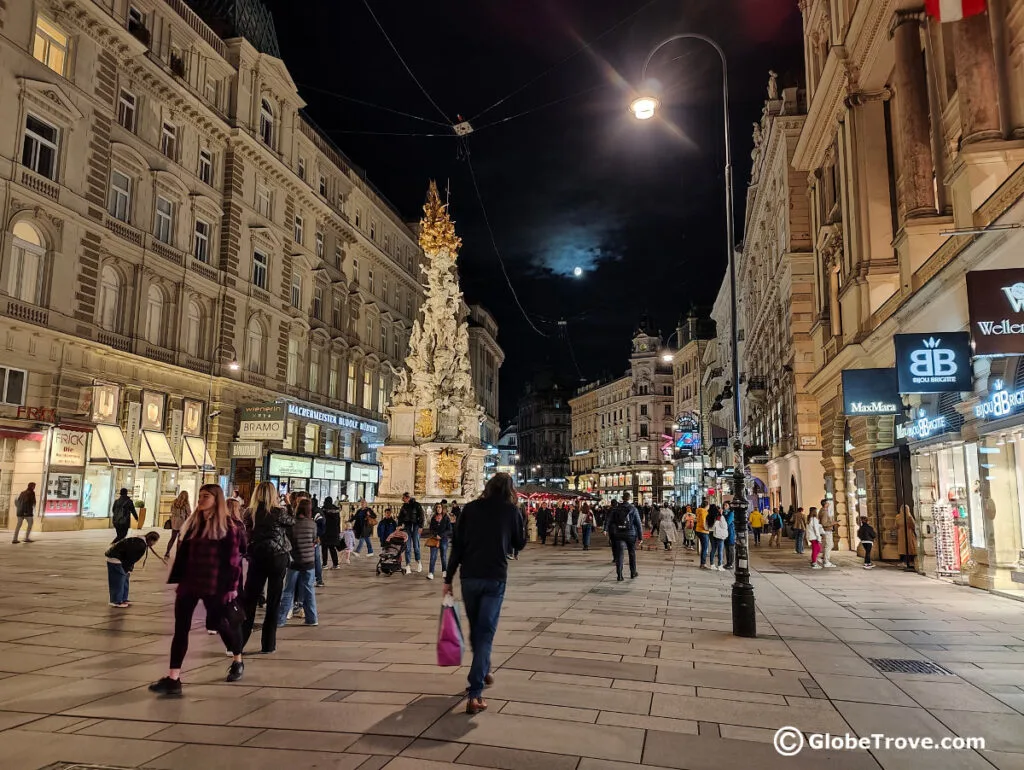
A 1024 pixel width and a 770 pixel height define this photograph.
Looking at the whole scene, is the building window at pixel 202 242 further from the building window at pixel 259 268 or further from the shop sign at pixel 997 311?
the shop sign at pixel 997 311

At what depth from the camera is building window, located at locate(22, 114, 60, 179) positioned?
25.3m

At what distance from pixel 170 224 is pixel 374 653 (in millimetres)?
30991

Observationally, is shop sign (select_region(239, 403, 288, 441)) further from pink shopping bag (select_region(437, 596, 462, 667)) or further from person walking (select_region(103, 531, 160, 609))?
pink shopping bag (select_region(437, 596, 462, 667))

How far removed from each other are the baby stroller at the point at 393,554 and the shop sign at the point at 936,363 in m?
10.9

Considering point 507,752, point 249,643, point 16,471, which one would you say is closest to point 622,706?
point 507,752

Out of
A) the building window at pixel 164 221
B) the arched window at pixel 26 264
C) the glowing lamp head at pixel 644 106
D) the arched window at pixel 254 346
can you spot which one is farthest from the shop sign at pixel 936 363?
the arched window at pixel 254 346

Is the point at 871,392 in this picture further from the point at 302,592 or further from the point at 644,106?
the point at 302,592

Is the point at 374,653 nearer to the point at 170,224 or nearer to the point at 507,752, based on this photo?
the point at 507,752

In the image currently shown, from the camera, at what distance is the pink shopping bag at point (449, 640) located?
5.82m

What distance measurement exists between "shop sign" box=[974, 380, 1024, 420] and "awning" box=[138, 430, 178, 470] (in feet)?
95.8

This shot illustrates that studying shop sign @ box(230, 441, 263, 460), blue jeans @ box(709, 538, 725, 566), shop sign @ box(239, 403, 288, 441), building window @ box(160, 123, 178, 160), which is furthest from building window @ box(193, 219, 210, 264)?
blue jeans @ box(709, 538, 725, 566)

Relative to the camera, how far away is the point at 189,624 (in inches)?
253

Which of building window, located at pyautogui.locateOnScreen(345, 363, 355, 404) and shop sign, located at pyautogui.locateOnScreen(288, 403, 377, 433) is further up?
building window, located at pyautogui.locateOnScreen(345, 363, 355, 404)

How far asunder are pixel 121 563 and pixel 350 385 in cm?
4132
